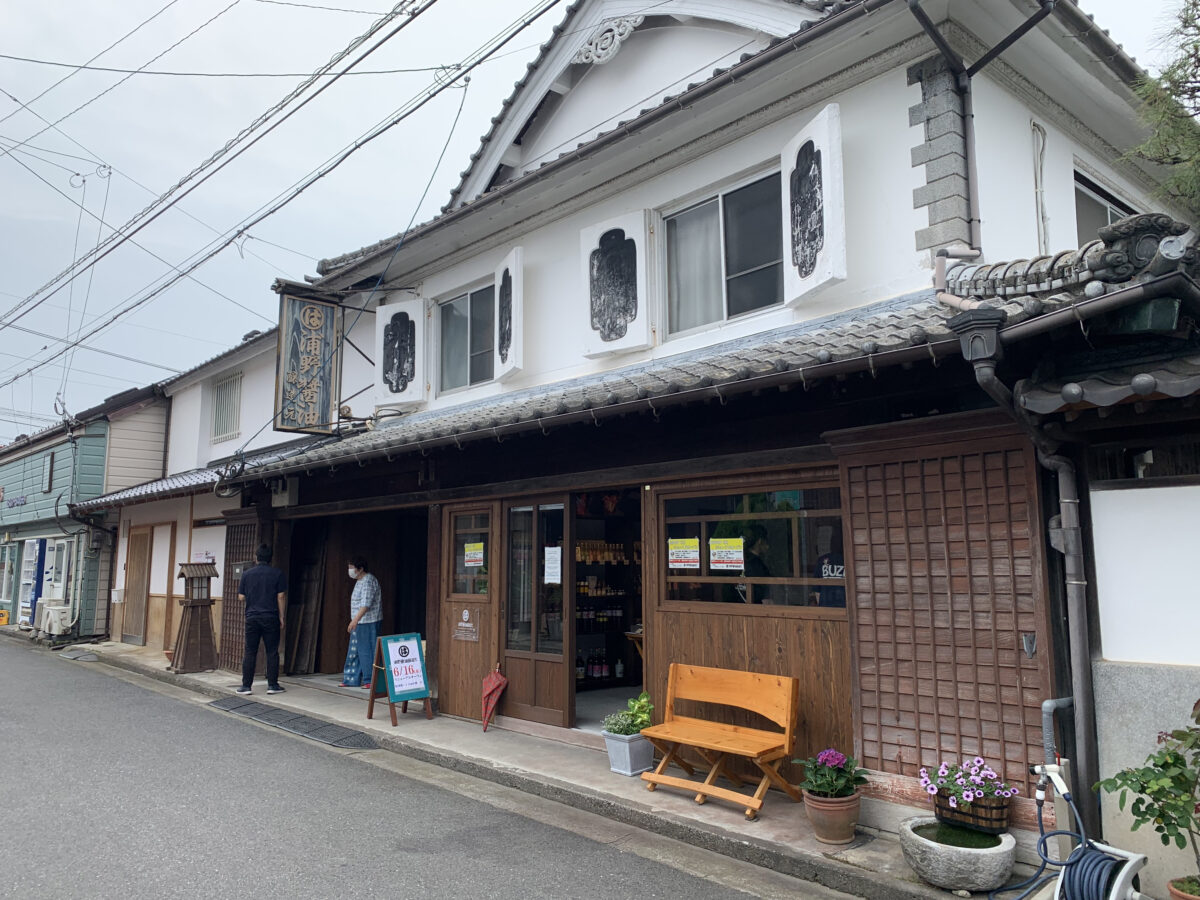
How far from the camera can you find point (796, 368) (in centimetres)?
516

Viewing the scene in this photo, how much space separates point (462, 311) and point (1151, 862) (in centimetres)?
903

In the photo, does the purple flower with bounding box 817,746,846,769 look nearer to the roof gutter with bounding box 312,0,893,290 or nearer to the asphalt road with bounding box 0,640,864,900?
the asphalt road with bounding box 0,640,864,900

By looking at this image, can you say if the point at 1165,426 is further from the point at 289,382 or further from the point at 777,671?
the point at 289,382

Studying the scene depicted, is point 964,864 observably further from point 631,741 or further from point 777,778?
point 631,741

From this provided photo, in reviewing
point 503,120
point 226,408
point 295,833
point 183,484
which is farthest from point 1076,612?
point 226,408

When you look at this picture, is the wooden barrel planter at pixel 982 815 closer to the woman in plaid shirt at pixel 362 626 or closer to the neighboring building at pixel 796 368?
the neighboring building at pixel 796 368

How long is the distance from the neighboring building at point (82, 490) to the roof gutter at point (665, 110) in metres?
12.1

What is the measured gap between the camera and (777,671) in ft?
20.5

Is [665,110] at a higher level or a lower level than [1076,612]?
higher

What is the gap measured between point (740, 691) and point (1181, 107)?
4938 mm

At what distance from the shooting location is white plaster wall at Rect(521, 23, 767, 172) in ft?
28.4

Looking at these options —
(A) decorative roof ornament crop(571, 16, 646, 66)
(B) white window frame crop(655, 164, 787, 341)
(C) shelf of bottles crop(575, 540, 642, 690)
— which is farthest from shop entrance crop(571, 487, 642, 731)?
(A) decorative roof ornament crop(571, 16, 646, 66)

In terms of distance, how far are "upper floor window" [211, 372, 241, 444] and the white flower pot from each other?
42.2 feet

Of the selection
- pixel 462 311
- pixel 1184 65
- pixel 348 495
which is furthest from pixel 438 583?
pixel 1184 65
